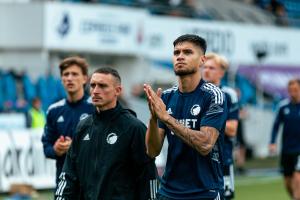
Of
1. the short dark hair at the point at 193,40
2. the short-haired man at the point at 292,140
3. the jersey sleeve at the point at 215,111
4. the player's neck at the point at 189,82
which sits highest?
the short dark hair at the point at 193,40

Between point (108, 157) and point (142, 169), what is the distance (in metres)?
0.33

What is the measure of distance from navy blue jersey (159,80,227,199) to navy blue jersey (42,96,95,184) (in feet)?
8.18

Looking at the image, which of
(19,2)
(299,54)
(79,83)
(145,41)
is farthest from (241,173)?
(79,83)

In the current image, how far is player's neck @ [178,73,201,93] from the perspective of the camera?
8574 mm

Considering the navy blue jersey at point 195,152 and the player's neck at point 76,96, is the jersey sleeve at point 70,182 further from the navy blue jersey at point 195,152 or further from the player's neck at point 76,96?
the player's neck at point 76,96

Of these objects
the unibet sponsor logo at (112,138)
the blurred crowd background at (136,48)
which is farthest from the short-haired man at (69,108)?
the blurred crowd background at (136,48)

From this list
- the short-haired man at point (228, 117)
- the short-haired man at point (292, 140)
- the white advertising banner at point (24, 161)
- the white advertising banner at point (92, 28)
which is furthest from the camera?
the white advertising banner at point (92, 28)

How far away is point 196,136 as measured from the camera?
27.1 feet

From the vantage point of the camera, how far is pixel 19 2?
Answer: 88.6 feet

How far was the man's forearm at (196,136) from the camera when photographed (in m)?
8.16

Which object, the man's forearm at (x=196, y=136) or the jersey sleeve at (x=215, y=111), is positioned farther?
the jersey sleeve at (x=215, y=111)

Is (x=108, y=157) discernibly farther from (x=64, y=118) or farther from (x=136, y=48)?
(x=136, y=48)

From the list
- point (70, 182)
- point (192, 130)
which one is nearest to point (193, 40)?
point (192, 130)

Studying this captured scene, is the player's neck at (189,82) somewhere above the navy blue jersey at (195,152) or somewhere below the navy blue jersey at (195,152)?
above
